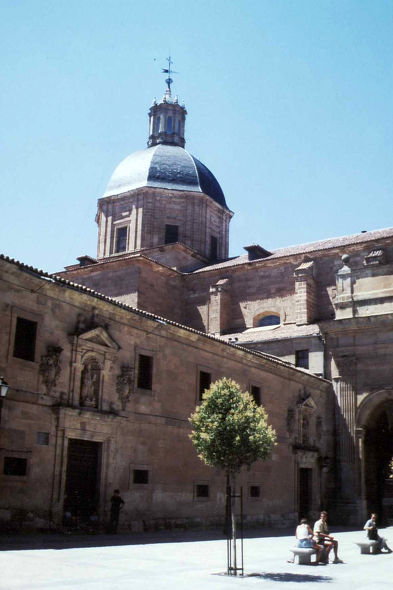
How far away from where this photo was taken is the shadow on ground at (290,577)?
10.5 m

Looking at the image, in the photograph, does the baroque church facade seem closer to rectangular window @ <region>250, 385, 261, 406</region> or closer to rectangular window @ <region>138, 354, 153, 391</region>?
rectangular window @ <region>138, 354, 153, 391</region>

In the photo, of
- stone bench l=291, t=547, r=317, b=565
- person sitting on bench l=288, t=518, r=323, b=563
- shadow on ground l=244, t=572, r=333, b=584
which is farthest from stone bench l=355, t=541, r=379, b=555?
shadow on ground l=244, t=572, r=333, b=584

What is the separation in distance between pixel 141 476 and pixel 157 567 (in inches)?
322

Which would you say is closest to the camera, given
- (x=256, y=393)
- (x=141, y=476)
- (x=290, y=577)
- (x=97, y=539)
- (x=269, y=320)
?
(x=290, y=577)

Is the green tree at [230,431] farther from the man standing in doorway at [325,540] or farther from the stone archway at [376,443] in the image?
the stone archway at [376,443]

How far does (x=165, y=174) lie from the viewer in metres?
41.5

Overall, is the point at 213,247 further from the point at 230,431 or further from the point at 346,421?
the point at 230,431

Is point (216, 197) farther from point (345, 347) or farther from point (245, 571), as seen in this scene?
point (245, 571)

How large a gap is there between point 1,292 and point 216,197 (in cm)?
2862

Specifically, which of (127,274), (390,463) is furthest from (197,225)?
(390,463)

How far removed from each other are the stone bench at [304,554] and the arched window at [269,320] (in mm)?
22728

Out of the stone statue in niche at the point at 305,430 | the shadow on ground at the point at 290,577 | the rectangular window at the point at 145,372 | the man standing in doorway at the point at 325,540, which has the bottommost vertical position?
the shadow on ground at the point at 290,577

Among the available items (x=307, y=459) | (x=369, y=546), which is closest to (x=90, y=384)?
(x=369, y=546)

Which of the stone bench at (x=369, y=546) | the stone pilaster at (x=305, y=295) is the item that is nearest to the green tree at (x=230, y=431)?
the stone bench at (x=369, y=546)
